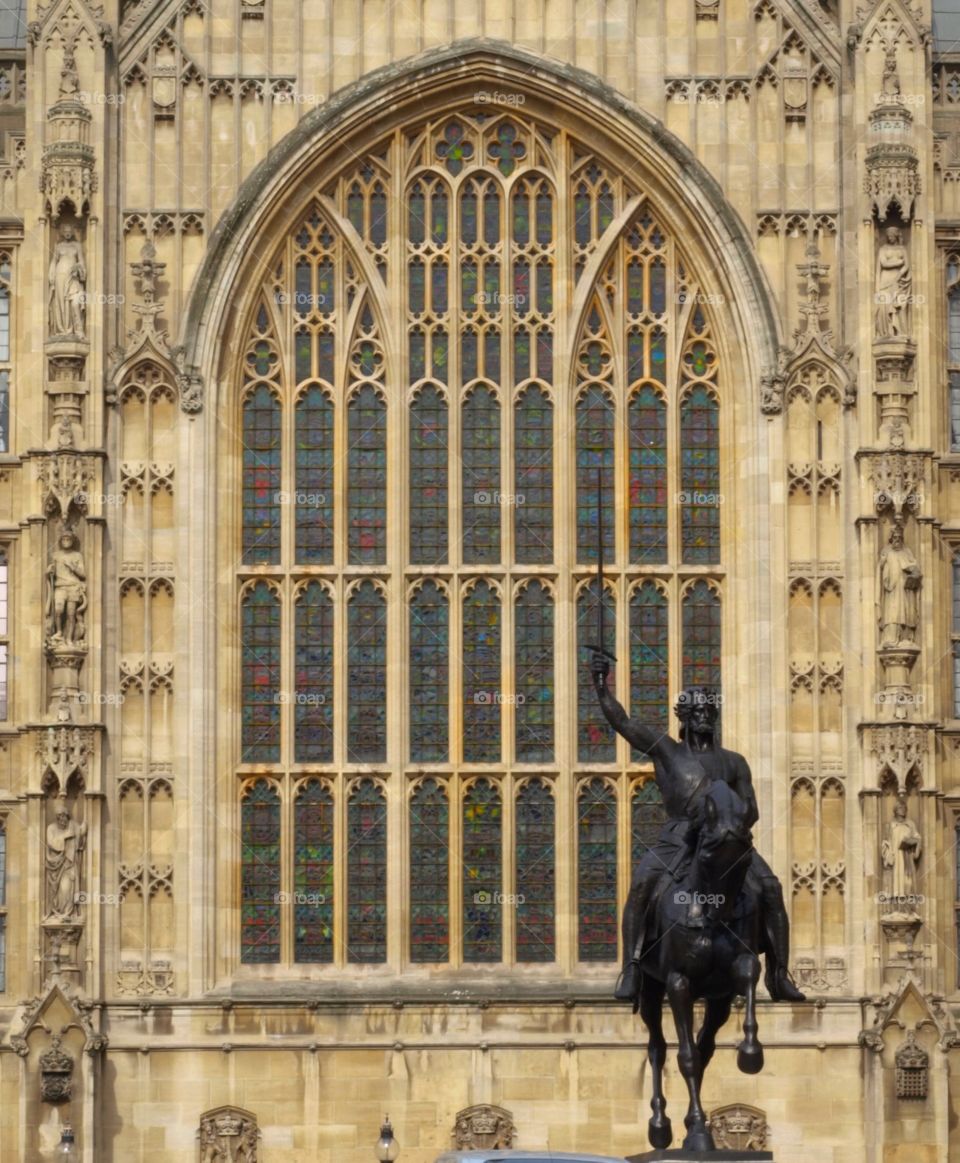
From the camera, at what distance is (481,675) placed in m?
40.8

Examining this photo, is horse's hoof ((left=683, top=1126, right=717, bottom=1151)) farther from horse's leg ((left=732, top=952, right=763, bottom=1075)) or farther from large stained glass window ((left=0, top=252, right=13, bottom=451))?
large stained glass window ((left=0, top=252, right=13, bottom=451))

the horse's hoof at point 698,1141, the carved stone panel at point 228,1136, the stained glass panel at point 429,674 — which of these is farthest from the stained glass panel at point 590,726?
the horse's hoof at point 698,1141

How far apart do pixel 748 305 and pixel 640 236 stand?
1.67m

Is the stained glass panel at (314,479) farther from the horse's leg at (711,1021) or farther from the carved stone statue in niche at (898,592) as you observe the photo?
the horse's leg at (711,1021)

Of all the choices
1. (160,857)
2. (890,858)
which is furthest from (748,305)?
(160,857)

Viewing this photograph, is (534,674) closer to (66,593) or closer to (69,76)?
(66,593)

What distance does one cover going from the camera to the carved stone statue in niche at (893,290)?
132 ft

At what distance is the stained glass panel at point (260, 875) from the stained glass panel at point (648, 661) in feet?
14.7

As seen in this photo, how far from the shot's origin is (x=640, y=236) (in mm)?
41594

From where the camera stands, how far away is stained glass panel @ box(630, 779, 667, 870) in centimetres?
4059

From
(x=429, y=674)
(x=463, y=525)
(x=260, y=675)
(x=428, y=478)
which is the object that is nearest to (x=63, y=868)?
(x=260, y=675)

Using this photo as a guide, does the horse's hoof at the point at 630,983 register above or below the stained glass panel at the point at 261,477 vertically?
below

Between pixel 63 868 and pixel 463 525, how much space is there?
6.29m

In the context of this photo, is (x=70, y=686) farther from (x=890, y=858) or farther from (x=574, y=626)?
(x=890, y=858)
